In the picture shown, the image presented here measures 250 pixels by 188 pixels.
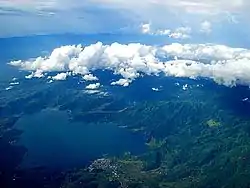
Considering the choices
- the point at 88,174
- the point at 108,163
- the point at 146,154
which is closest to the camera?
the point at 88,174

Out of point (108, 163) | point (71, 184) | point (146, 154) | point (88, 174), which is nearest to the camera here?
point (71, 184)

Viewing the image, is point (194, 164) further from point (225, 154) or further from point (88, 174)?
point (88, 174)

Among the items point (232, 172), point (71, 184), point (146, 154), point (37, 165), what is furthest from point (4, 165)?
point (232, 172)

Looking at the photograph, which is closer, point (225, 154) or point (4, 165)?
point (4, 165)

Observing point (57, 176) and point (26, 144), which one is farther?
point (26, 144)

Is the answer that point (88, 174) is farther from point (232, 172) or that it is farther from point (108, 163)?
point (232, 172)

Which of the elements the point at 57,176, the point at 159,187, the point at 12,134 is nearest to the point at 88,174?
the point at 57,176

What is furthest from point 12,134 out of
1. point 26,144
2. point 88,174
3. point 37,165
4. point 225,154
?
point 225,154

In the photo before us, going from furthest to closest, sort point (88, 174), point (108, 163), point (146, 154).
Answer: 1. point (146, 154)
2. point (108, 163)
3. point (88, 174)

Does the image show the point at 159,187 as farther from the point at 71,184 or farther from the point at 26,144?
the point at 26,144
